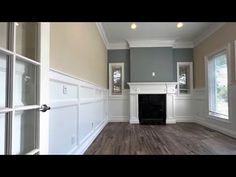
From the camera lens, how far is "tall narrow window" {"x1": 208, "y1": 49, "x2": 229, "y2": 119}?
4.42m

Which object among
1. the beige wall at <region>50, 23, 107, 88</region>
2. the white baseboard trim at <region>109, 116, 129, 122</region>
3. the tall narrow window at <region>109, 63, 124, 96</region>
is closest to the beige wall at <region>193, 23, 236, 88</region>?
the tall narrow window at <region>109, 63, 124, 96</region>

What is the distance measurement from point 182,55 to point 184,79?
0.90m

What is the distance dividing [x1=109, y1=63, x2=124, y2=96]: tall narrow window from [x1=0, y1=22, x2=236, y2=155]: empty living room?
0.12 ft

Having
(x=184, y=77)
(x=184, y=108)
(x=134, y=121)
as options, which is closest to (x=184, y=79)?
(x=184, y=77)

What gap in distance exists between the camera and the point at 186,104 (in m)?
6.32

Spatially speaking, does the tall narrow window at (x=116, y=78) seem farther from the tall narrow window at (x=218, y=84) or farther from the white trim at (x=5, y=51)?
the white trim at (x=5, y=51)

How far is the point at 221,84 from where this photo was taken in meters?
4.63

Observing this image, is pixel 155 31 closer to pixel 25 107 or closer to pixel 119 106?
pixel 119 106

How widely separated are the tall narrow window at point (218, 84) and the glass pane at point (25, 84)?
14.9 ft
